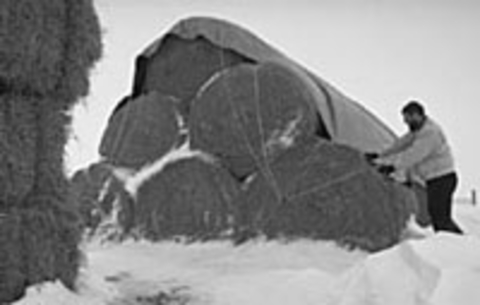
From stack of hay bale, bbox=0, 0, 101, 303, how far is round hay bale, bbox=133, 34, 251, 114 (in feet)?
8.80

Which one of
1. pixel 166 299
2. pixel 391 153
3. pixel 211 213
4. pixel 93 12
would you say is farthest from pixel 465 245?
pixel 211 213

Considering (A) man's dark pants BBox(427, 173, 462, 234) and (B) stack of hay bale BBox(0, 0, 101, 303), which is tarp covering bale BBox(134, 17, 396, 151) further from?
(B) stack of hay bale BBox(0, 0, 101, 303)

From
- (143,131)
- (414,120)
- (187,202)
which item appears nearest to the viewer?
(414,120)

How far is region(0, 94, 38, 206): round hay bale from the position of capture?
3.12m

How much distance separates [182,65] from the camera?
6.36 metres

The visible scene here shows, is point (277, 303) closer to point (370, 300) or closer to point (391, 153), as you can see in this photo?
point (370, 300)

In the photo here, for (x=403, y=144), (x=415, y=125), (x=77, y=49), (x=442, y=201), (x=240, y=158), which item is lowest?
(x=442, y=201)

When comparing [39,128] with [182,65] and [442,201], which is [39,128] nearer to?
[442,201]

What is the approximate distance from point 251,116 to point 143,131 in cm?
116

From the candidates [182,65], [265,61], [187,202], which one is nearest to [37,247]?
[187,202]

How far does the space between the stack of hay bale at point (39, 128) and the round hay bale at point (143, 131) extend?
8.06 ft

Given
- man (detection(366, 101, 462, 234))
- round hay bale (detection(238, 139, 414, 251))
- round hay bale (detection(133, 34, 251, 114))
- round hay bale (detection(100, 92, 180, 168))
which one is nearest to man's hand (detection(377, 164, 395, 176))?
round hay bale (detection(238, 139, 414, 251))

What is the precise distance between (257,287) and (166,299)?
1.68 feet

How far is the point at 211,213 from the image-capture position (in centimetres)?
545
